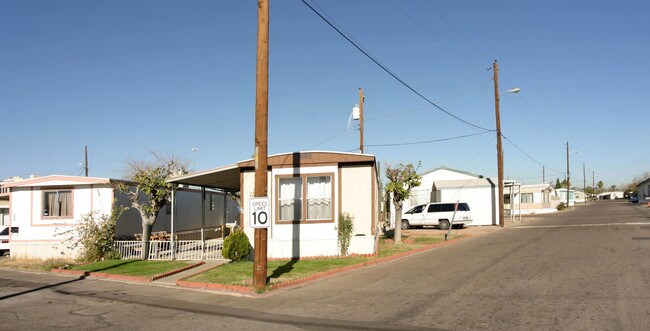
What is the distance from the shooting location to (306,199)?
17.8 metres

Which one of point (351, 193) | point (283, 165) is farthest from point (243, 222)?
point (351, 193)

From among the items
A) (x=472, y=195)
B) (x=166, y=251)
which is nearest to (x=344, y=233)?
(x=166, y=251)

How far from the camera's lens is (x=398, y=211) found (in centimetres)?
2189

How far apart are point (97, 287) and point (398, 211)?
12.4m

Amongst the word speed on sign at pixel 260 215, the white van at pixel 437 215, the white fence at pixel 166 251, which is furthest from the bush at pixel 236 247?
the white van at pixel 437 215

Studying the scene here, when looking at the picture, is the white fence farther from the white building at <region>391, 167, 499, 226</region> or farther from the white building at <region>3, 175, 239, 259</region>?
the white building at <region>391, 167, 499, 226</region>

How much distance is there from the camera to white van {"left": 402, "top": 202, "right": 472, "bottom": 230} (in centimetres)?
3238

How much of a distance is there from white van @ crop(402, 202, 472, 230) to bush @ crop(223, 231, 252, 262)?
1888 centimetres

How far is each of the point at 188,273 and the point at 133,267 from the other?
2731 millimetres

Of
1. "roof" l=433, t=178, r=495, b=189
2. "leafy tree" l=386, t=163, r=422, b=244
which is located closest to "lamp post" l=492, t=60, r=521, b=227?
"roof" l=433, t=178, r=495, b=189

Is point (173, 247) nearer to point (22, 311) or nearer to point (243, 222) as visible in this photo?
point (243, 222)

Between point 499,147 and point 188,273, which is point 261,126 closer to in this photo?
point 188,273

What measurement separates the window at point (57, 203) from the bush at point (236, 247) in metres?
8.75

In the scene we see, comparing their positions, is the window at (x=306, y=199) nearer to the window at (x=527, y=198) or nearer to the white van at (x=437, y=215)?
the white van at (x=437, y=215)
